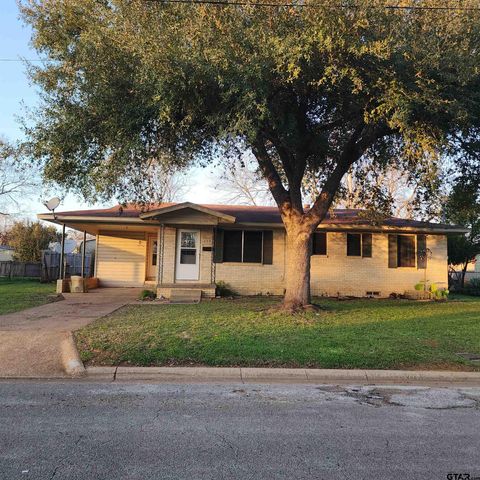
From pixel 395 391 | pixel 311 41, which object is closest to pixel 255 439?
pixel 395 391

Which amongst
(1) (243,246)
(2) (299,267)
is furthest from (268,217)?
(2) (299,267)

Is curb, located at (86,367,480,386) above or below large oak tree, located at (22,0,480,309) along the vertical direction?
below

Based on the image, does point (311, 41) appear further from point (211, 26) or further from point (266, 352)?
point (266, 352)

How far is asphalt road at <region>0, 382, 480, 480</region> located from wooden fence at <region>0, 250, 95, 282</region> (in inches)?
778

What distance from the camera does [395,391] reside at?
675 centimetres

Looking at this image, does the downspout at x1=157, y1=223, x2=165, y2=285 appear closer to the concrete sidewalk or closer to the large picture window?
the concrete sidewalk

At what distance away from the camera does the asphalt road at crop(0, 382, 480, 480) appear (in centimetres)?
400

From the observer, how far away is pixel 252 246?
19062mm

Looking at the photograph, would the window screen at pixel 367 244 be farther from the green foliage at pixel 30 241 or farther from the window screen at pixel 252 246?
the green foliage at pixel 30 241

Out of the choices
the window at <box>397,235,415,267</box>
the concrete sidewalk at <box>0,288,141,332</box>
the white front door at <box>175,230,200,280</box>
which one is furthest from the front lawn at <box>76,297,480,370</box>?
the window at <box>397,235,415,267</box>

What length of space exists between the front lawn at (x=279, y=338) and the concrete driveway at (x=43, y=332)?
1.65 ft

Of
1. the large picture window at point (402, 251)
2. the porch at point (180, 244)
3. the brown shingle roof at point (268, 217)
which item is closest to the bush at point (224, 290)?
the porch at point (180, 244)

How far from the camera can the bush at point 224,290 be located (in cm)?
1810

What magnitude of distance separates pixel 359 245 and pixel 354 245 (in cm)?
21
